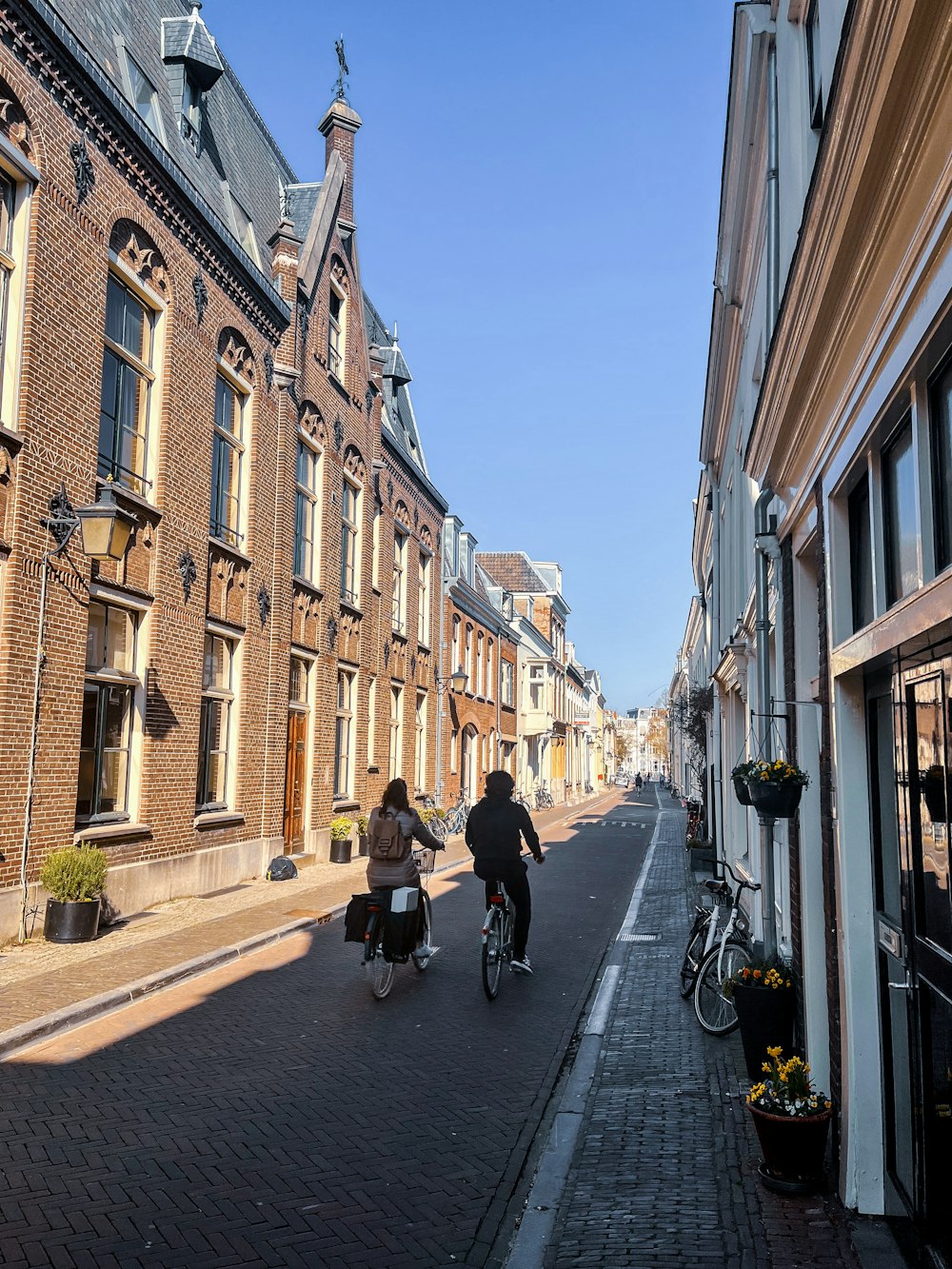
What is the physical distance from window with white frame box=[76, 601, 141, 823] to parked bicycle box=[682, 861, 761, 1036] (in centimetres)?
731

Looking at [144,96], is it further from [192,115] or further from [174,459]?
[174,459]

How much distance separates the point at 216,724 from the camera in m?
16.0

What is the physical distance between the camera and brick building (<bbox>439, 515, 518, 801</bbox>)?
32.9m

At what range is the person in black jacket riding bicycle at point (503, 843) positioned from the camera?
31.2ft

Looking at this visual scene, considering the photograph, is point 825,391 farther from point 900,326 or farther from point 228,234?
point 228,234

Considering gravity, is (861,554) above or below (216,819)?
above

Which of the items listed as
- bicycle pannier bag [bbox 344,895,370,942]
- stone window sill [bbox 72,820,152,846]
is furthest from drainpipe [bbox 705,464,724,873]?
stone window sill [bbox 72,820,152,846]

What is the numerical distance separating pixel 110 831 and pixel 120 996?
4193 mm

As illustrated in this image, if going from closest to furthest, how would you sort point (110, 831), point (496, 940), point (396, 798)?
point (496, 940) → point (396, 798) → point (110, 831)

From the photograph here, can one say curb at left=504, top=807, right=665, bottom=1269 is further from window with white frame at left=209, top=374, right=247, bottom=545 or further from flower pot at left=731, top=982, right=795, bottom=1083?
window with white frame at left=209, top=374, right=247, bottom=545

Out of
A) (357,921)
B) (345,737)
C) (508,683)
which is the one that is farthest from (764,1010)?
(508,683)

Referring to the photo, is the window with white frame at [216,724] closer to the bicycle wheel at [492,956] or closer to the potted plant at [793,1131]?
the bicycle wheel at [492,956]

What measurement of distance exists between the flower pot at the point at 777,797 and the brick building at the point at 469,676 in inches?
975

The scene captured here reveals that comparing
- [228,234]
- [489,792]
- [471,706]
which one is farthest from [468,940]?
[471,706]
